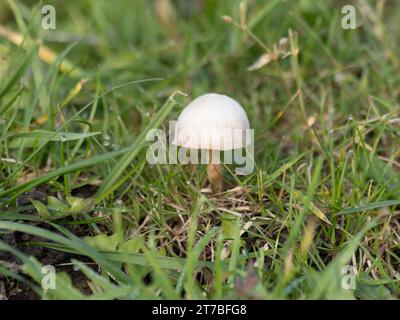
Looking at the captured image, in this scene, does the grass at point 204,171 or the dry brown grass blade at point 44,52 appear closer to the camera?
the grass at point 204,171

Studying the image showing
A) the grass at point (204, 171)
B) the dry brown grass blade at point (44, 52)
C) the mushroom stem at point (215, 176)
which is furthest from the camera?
the dry brown grass blade at point (44, 52)

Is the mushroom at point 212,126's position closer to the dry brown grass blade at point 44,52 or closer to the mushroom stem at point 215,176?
the mushroom stem at point 215,176

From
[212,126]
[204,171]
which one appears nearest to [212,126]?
[212,126]

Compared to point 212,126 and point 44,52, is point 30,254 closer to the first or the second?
point 212,126

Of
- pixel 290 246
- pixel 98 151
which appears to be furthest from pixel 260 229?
pixel 98 151

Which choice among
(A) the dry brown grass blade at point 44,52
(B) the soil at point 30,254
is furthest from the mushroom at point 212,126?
(A) the dry brown grass blade at point 44,52

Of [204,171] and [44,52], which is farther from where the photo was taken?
[44,52]
